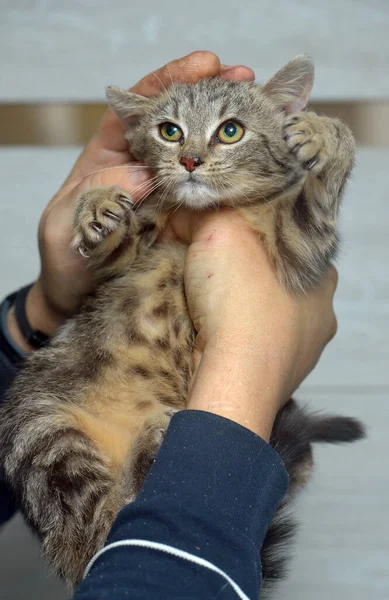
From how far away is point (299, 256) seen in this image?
1.06 metres

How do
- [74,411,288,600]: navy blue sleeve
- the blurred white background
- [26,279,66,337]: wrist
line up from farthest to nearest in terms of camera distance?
the blurred white background
[26,279,66,337]: wrist
[74,411,288,600]: navy blue sleeve

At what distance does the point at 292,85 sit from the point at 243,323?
56cm

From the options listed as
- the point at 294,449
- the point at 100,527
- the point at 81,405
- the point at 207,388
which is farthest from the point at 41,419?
the point at 294,449

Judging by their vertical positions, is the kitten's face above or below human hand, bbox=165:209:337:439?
above

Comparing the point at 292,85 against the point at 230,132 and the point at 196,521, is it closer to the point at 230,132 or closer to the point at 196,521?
the point at 230,132

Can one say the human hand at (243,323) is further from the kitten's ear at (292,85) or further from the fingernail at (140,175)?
the kitten's ear at (292,85)

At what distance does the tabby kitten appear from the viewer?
37.6 inches

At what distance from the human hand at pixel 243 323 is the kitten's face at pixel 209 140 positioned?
0.22 ft

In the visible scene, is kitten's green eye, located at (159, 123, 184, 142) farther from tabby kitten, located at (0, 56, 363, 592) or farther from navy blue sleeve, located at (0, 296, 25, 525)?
navy blue sleeve, located at (0, 296, 25, 525)

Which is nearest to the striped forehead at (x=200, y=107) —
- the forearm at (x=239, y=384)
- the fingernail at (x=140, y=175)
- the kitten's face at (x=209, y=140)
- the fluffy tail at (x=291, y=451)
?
the kitten's face at (x=209, y=140)

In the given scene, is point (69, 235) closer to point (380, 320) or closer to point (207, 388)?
point (207, 388)

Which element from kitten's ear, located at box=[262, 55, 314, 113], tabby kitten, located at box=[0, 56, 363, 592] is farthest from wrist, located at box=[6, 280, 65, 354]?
kitten's ear, located at box=[262, 55, 314, 113]

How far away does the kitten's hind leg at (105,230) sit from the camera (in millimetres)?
1046

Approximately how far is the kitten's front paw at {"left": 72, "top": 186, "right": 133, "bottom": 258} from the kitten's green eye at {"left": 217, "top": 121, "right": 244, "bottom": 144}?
0.22 meters
